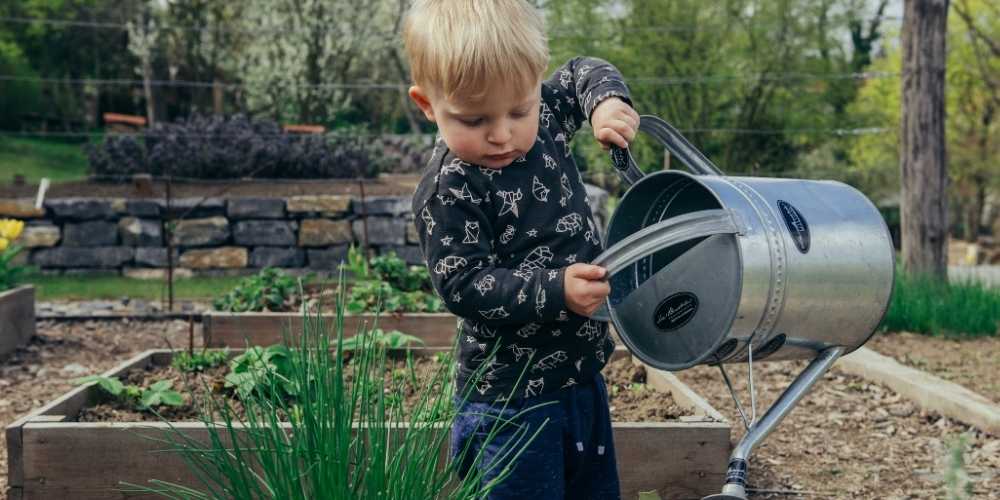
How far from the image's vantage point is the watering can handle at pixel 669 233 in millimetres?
1504

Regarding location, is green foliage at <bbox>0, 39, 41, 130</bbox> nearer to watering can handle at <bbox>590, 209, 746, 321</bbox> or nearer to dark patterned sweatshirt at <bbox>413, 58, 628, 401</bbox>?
dark patterned sweatshirt at <bbox>413, 58, 628, 401</bbox>

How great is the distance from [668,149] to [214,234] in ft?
25.0

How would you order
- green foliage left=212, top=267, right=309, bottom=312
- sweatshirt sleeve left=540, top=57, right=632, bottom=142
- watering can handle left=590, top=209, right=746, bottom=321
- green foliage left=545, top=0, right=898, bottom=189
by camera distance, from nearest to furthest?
watering can handle left=590, top=209, right=746, bottom=321 → sweatshirt sleeve left=540, top=57, right=632, bottom=142 → green foliage left=212, top=267, right=309, bottom=312 → green foliage left=545, top=0, right=898, bottom=189

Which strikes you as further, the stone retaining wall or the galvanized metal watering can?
the stone retaining wall

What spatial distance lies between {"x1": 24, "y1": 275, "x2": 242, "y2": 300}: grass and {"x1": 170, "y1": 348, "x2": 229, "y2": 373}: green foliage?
3.99m

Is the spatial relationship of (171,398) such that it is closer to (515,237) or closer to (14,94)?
(515,237)

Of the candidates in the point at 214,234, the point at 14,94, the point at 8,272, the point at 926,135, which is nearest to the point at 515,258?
the point at 8,272

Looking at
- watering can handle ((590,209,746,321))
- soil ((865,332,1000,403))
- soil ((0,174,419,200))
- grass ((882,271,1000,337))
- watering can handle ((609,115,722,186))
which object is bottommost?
soil ((865,332,1000,403))

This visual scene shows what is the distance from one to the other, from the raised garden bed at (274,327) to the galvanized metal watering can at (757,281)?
8.46 ft

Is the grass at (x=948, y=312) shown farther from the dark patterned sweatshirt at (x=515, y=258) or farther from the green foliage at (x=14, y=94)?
the green foliage at (x=14, y=94)

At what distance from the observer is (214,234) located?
29.5 feet

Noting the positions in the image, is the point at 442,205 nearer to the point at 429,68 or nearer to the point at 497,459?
the point at 429,68

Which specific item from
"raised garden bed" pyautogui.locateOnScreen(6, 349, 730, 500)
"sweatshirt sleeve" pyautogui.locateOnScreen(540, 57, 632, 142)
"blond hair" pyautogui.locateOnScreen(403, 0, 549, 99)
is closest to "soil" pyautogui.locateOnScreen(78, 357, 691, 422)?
"raised garden bed" pyautogui.locateOnScreen(6, 349, 730, 500)

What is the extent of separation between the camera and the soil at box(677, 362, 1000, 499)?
3033 millimetres
